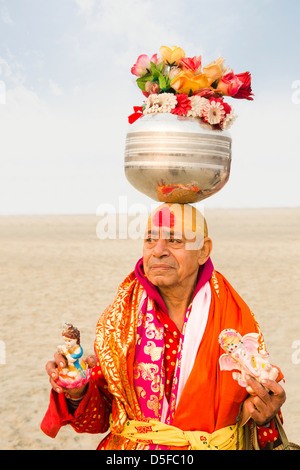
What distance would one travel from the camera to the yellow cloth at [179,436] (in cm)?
325

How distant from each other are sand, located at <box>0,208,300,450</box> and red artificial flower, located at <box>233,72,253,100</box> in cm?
529

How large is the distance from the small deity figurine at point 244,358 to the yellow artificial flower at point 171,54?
1.54 metres

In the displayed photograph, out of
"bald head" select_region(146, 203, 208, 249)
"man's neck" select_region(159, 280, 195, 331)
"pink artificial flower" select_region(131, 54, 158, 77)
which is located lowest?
"man's neck" select_region(159, 280, 195, 331)

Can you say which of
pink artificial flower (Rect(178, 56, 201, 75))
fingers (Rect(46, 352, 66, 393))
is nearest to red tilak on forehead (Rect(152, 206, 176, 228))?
pink artificial flower (Rect(178, 56, 201, 75))

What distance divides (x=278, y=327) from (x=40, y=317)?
5611mm

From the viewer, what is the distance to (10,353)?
446 inches

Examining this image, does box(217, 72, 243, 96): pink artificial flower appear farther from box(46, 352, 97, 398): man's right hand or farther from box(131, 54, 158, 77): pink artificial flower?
box(46, 352, 97, 398): man's right hand

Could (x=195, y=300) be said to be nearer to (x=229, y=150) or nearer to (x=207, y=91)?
(x=229, y=150)

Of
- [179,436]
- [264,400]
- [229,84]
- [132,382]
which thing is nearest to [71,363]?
[132,382]

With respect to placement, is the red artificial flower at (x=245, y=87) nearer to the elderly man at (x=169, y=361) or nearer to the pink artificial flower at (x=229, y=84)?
the pink artificial flower at (x=229, y=84)

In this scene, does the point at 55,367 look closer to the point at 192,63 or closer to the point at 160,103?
the point at 160,103

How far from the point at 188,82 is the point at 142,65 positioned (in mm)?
313

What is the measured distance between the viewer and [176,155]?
3.15m

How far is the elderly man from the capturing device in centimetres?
329
